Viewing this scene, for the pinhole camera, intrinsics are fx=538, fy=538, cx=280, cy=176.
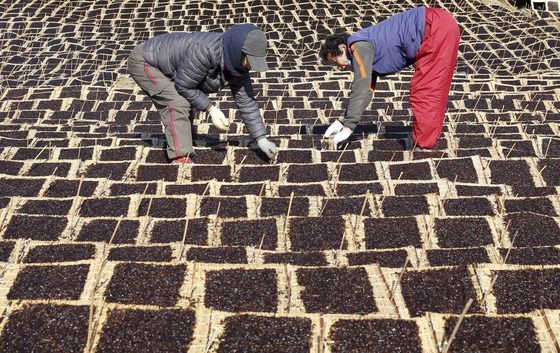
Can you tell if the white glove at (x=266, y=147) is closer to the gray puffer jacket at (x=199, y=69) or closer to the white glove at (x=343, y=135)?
the gray puffer jacket at (x=199, y=69)

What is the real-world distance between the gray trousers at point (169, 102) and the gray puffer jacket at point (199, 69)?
52mm

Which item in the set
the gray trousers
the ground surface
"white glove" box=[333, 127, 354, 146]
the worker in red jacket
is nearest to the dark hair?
the worker in red jacket

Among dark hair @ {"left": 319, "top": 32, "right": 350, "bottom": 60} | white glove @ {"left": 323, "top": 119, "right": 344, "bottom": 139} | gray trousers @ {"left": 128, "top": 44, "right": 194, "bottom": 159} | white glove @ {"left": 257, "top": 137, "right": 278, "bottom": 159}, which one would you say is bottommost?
white glove @ {"left": 323, "top": 119, "right": 344, "bottom": 139}

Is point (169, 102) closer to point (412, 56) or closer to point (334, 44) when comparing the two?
point (334, 44)

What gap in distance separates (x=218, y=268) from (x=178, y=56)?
1.95m

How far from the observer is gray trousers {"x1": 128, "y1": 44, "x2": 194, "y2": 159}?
11.4 ft

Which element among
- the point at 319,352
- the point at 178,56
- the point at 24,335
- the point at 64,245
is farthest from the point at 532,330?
the point at 178,56

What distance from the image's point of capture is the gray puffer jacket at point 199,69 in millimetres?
3178

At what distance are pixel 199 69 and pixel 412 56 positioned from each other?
56.1 inches

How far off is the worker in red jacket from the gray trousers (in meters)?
1.00

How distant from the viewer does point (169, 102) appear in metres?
3.49

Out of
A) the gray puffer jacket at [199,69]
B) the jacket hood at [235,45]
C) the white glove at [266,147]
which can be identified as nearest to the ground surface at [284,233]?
the white glove at [266,147]

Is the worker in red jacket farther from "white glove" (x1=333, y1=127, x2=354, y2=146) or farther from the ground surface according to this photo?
the ground surface

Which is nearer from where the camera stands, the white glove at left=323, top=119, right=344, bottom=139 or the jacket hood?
the jacket hood
